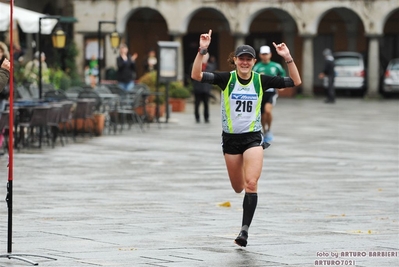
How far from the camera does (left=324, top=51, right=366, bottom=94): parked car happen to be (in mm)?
47281

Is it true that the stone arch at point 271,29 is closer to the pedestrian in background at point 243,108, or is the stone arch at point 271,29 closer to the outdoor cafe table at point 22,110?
the outdoor cafe table at point 22,110

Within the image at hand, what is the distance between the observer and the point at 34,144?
21766 millimetres

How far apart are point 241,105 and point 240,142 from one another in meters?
0.32

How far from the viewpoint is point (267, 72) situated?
69.8 feet

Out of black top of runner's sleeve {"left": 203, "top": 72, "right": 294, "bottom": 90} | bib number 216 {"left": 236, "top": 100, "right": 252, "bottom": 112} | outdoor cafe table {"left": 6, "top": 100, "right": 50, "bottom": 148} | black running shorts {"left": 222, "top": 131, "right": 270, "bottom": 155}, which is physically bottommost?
outdoor cafe table {"left": 6, "top": 100, "right": 50, "bottom": 148}

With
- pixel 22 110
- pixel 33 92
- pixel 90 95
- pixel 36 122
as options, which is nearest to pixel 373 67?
pixel 90 95

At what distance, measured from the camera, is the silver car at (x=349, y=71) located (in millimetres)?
47281

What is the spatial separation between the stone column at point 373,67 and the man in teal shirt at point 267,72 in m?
24.8

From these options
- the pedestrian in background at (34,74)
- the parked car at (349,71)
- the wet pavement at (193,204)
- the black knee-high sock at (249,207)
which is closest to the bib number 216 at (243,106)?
the black knee-high sock at (249,207)

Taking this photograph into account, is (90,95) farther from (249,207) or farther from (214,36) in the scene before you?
(214,36)

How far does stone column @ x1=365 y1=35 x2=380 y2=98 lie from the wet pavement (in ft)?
74.1

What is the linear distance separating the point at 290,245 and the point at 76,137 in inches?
575

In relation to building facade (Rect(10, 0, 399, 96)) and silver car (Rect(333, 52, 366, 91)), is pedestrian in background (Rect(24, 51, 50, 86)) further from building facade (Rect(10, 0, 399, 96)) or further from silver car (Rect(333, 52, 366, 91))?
silver car (Rect(333, 52, 366, 91))

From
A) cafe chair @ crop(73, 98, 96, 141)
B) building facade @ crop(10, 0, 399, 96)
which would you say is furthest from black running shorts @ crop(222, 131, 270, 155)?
building facade @ crop(10, 0, 399, 96)
